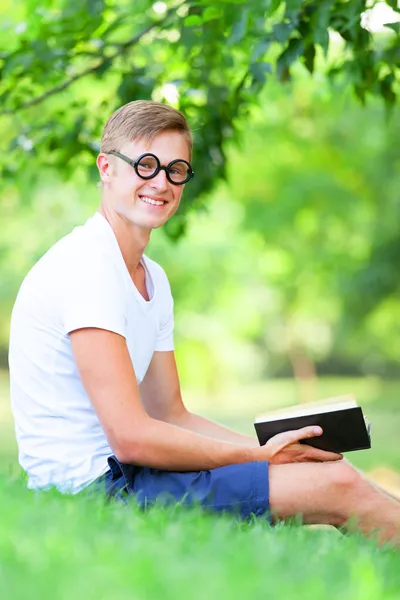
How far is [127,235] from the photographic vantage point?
12.3 ft

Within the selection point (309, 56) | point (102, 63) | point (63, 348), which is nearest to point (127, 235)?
point (63, 348)

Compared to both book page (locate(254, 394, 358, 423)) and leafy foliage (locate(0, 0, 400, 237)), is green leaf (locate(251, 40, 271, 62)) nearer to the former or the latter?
leafy foliage (locate(0, 0, 400, 237))

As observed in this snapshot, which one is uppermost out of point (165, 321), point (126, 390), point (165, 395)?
point (165, 321)

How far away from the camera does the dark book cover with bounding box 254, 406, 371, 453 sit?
341 centimetres

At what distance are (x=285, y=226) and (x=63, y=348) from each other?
1286 centimetres

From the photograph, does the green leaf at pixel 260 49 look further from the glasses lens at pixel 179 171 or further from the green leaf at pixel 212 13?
the glasses lens at pixel 179 171

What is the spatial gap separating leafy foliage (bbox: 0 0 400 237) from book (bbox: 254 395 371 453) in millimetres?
1758

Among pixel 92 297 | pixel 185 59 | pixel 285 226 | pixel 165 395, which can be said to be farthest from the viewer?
pixel 285 226

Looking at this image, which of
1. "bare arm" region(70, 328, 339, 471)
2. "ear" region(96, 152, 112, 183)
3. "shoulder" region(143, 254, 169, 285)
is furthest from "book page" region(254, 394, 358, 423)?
"ear" region(96, 152, 112, 183)

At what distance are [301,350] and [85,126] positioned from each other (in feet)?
92.6

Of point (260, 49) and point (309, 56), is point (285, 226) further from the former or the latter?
point (260, 49)

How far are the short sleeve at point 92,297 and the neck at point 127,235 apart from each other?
0.26 meters

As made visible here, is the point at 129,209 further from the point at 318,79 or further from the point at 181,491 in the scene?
the point at 318,79

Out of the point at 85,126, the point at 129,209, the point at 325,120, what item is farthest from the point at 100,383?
the point at 325,120
